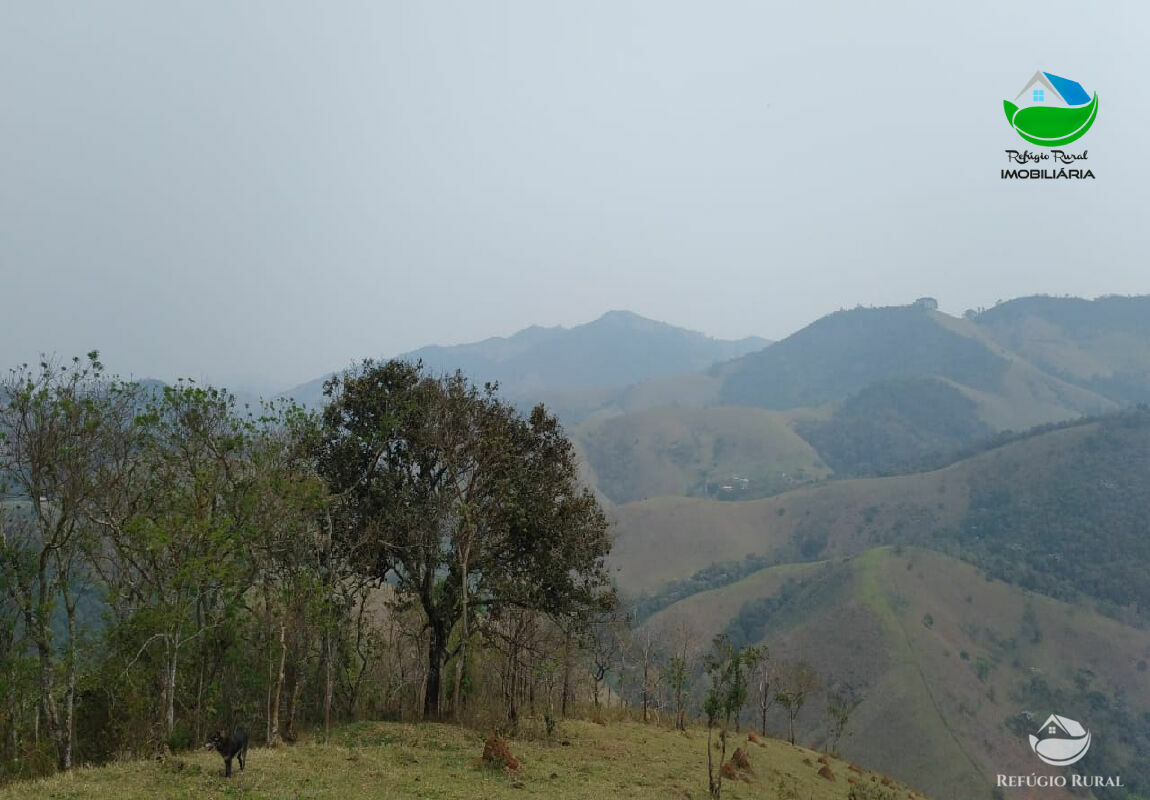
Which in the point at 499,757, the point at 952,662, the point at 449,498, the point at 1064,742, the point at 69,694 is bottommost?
Answer: the point at 1064,742

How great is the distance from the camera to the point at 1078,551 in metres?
154

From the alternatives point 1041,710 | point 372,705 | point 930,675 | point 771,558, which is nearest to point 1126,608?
point 1041,710

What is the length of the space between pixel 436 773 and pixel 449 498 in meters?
10.1

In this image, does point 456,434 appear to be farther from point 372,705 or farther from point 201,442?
point 372,705

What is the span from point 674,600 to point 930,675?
6182 cm

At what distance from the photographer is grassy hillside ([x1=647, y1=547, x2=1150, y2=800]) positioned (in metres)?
102

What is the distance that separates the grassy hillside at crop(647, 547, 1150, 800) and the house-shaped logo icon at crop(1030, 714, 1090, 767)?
2788 mm

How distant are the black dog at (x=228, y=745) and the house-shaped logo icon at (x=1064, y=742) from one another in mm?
106127

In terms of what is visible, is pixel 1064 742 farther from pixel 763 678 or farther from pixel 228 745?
pixel 228 745

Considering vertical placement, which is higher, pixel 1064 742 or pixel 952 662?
pixel 952 662

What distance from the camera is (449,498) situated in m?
26.8

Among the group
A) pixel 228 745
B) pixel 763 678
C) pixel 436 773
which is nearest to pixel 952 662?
pixel 763 678

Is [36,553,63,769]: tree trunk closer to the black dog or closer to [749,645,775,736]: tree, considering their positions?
the black dog

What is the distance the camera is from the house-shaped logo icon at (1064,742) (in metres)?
92.8
